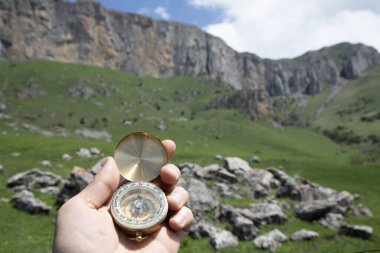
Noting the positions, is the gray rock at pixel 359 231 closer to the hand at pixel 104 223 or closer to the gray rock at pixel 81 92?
the hand at pixel 104 223

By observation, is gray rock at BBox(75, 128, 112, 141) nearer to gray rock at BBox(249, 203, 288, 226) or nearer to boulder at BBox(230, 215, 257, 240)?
gray rock at BBox(249, 203, 288, 226)

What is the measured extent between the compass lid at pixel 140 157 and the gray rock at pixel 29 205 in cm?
2374

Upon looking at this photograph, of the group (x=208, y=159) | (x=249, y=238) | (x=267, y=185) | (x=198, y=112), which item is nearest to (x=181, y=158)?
(x=208, y=159)

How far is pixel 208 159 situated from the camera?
61.8 meters

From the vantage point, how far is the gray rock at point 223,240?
23266 mm

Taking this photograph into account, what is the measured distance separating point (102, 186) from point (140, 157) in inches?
26.2

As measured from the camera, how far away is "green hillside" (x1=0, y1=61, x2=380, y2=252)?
2539 cm

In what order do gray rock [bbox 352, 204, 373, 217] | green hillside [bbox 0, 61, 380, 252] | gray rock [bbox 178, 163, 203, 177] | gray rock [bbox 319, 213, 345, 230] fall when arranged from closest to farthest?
green hillside [bbox 0, 61, 380, 252], gray rock [bbox 319, 213, 345, 230], gray rock [bbox 352, 204, 373, 217], gray rock [bbox 178, 163, 203, 177]

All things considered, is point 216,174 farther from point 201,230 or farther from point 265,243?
point 265,243

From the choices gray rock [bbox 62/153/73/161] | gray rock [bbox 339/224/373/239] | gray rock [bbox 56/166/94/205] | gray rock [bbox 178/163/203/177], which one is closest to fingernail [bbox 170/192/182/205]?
gray rock [bbox 339/224/373/239]

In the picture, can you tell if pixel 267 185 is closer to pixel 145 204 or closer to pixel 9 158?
pixel 9 158

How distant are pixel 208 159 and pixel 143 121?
273 ft

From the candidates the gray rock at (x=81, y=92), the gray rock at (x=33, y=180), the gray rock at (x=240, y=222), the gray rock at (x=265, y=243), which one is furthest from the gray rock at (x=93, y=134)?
the gray rock at (x=265, y=243)

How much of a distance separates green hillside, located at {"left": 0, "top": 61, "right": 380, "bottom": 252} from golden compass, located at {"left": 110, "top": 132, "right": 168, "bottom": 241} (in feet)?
56.8
